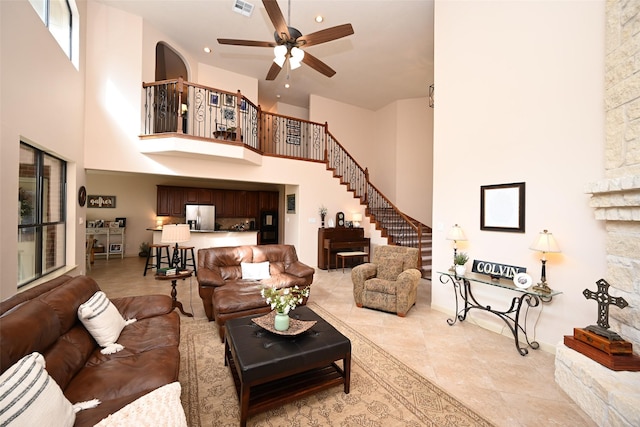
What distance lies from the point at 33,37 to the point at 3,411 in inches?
133

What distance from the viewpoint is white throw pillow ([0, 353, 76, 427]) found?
38.3 inches

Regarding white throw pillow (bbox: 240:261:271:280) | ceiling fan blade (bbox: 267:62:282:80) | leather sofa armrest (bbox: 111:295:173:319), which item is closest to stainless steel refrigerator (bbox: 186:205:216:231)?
white throw pillow (bbox: 240:261:271:280)

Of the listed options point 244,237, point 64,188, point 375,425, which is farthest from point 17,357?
point 244,237

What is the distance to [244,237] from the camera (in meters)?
6.63

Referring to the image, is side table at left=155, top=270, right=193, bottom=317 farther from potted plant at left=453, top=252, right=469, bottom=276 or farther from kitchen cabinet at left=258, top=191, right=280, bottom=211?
kitchen cabinet at left=258, top=191, right=280, bottom=211

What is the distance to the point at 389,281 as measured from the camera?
157 inches

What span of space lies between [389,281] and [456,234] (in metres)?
1.17

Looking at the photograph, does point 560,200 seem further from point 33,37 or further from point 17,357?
point 33,37

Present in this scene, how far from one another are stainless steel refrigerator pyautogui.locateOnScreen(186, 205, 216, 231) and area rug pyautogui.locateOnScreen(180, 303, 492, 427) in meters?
6.41

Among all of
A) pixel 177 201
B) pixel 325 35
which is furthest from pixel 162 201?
pixel 325 35

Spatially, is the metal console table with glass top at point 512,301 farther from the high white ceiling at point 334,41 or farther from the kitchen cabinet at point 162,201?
the kitchen cabinet at point 162,201

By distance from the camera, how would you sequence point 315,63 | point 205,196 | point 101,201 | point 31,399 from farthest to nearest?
point 205,196
point 101,201
point 315,63
point 31,399

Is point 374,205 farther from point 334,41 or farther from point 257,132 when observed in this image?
point 334,41

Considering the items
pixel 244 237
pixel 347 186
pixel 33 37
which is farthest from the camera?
pixel 347 186
